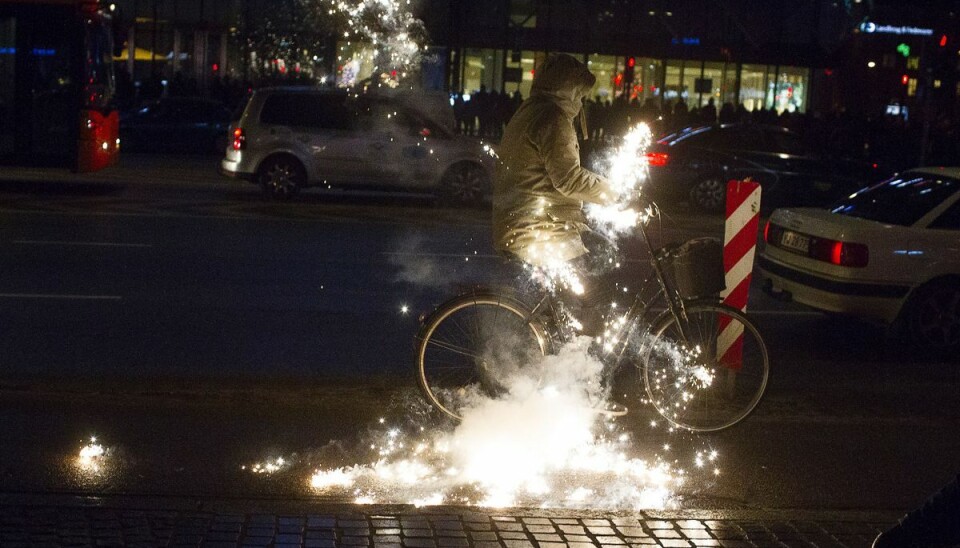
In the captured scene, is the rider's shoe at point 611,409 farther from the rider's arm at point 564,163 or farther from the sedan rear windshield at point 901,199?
the sedan rear windshield at point 901,199

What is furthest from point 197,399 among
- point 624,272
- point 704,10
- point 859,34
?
point 859,34

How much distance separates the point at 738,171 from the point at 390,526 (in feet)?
52.2

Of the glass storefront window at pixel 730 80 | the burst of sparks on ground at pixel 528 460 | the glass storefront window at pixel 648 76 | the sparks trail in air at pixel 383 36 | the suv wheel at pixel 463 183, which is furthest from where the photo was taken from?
the glass storefront window at pixel 730 80

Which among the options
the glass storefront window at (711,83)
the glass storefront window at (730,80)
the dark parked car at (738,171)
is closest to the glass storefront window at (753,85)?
the glass storefront window at (730,80)

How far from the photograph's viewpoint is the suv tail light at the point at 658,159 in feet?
65.3

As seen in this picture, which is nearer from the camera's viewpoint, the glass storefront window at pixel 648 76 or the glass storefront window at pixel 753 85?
the glass storefront window at pixel 648 76

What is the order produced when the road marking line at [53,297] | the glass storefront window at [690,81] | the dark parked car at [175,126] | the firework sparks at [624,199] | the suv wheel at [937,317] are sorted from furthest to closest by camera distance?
1. the glass storefront window at [690,81]
2. the dark parked car at [175,126]
3. the road marking line at [53,297]
4. the suv wheel at [937,317]
5. the firework sparks at [624,199]

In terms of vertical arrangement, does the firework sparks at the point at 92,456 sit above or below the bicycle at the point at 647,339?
below

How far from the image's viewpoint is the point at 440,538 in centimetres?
502

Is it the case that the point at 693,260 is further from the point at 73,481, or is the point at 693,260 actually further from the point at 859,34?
the point at 859,34

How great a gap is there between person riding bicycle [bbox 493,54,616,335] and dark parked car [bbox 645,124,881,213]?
13927mm

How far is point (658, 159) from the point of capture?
20031mm

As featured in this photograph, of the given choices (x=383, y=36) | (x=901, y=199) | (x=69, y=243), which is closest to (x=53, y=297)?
(x=69, y=243)

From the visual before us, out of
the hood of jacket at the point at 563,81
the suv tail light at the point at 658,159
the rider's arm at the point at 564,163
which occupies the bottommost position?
the suv tail light at the point at 658,159
